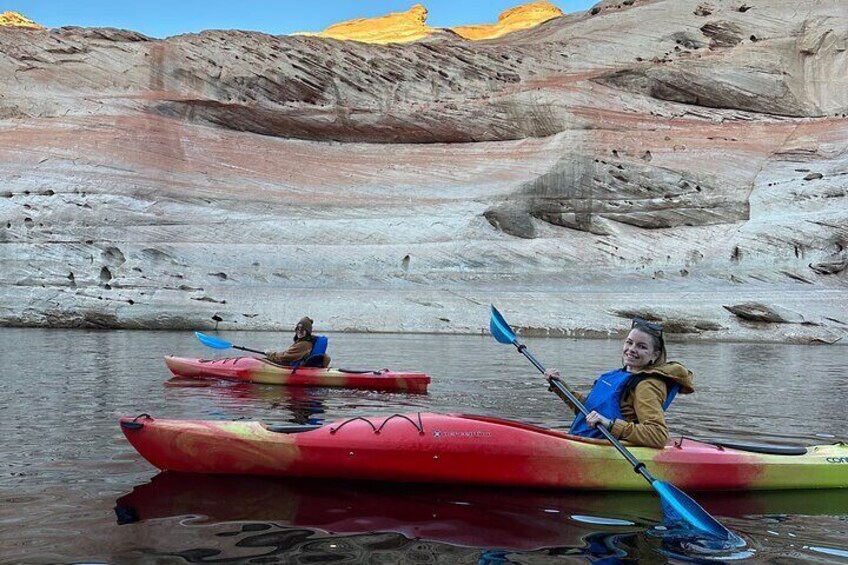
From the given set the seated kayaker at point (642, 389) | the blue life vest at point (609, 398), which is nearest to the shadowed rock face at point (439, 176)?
the blue life vest at point (609, 398)

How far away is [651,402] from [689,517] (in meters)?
0.97

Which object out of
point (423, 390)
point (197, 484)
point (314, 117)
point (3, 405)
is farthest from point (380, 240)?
point (197, 484)

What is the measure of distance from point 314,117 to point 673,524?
1118 inches

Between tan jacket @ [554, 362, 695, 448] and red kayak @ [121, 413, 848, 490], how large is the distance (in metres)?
0.12

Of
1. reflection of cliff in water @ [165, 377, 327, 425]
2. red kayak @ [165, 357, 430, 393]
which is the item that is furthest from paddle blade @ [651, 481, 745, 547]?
red kayak @ [165, 357, 430, 393]

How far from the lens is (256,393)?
426 inches

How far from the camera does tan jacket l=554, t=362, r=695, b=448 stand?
552 cm

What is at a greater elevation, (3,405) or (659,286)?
(659,286)

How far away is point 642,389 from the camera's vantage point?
5.57 metres

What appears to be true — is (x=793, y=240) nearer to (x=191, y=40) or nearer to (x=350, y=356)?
(x=350, y=356)

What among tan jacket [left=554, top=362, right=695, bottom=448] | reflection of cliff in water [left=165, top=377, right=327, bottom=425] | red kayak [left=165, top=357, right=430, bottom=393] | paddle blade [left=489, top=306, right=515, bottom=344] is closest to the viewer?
tan jacket [left=554, top=362, right=695, bottom=448]

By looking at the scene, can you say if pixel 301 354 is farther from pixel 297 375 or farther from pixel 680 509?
pixel 680 509

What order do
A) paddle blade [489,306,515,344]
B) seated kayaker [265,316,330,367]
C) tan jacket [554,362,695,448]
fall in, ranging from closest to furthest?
tan jacket [554,362,695,448] < paddle blade [489,306,515,344] < seated kayaker [265,316,330,367]

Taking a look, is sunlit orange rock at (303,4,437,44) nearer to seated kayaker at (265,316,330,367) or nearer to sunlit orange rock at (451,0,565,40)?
sunlit orange rock at (451,0,565,40)
